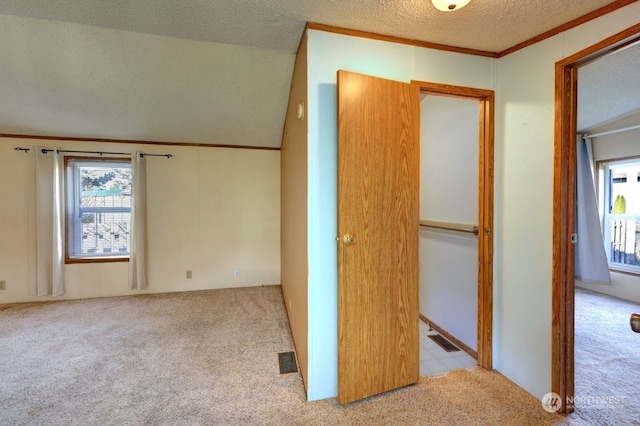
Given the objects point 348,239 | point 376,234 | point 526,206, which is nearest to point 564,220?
point 526,206

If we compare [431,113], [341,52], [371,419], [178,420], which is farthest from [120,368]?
[431,113]

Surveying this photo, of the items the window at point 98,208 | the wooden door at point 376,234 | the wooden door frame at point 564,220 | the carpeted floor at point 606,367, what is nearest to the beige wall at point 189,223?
the window at point 98,208

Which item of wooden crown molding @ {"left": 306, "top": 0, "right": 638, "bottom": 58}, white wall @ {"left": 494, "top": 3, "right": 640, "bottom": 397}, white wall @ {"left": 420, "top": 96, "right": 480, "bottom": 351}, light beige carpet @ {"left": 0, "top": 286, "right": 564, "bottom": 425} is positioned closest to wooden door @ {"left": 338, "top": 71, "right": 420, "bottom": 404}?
light beige carpet @ {"left": 0, "top": 286, "right": 564, "bottom": 425}

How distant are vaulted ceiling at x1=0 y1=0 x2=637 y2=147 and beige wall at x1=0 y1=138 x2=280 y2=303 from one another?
15.3 inches

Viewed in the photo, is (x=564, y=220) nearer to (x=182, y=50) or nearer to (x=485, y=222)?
(x=485, y=222)

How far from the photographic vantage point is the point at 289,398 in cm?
173

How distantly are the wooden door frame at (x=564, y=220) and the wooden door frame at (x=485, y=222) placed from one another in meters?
0.40

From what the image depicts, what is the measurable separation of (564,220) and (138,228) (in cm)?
421

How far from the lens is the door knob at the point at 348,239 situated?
1596mm

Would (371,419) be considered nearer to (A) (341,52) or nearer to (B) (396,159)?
(B) (396,159)

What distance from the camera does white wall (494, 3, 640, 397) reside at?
1670 mm

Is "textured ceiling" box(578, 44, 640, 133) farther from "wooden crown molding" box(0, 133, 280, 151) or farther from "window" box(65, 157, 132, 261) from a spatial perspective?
"window" box(65, 157, 132, 261)

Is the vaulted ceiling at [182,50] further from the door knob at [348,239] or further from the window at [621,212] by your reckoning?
the door knob at [348,239]

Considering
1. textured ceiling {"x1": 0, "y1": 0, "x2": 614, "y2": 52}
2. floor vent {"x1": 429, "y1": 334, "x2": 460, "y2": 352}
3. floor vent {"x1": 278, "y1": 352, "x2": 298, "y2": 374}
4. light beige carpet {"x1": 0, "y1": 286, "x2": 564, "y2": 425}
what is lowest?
floor vent {"x1": 429, "y1": 334, "x2": 460, "y2": 352}
